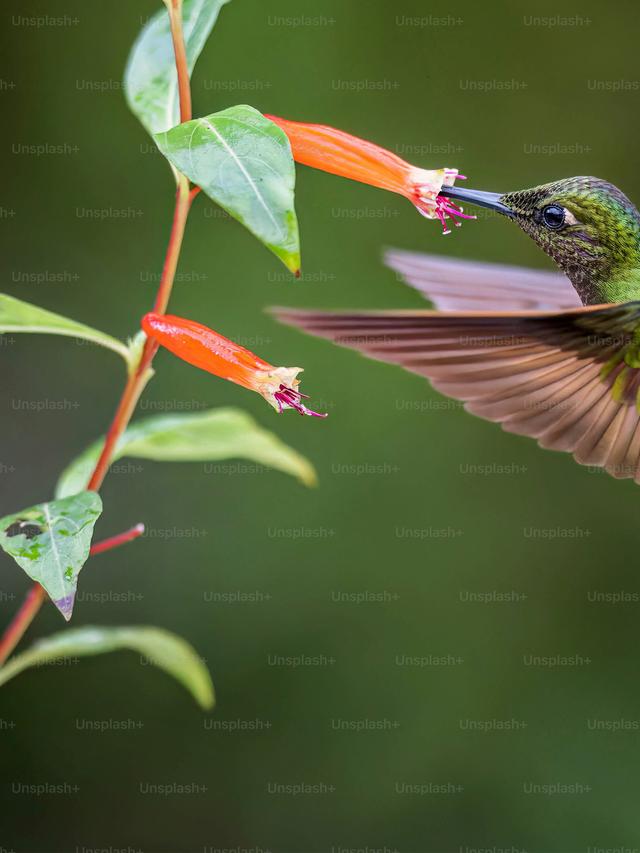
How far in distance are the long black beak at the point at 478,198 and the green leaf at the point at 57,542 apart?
3.22 feet

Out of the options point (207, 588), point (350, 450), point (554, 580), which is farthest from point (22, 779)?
point (554, 580)

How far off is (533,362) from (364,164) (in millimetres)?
504

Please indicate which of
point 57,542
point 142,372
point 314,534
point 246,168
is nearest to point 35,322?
point 142,372

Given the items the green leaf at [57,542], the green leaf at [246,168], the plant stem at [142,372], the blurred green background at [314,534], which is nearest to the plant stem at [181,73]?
the plant stem at [142,372]

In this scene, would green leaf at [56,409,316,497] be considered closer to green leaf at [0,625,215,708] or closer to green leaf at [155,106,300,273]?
green leaf at [0,625,215,708]

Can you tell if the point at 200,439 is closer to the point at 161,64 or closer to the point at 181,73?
the point at 161,64

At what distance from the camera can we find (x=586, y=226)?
2100mm

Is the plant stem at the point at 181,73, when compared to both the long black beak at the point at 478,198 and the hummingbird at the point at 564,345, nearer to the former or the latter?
the hummingbird at the point at 564,345

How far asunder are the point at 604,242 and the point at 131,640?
1.46 metres

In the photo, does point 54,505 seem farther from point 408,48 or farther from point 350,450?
point 408,48

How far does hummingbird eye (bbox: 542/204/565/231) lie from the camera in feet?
6.91

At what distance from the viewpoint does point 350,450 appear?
4816mm

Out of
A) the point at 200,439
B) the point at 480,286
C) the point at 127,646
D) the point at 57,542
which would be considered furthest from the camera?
the point at 480,286

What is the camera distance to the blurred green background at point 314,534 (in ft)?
14.8
